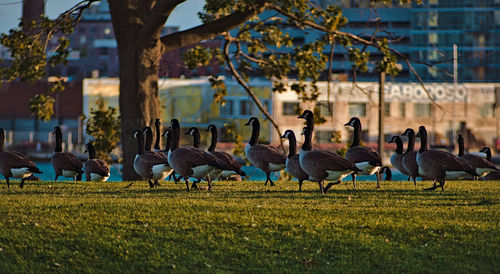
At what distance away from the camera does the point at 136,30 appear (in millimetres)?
22406

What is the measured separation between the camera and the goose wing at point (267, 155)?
18.2 metres

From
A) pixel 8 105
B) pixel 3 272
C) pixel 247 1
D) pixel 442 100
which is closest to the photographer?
pixel 3 272

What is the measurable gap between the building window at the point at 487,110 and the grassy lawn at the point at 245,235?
98.3 metres

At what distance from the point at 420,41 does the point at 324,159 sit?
411 ft

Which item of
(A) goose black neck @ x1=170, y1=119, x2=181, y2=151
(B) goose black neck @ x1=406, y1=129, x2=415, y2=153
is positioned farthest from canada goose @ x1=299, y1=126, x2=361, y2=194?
(B) goose black neck @ x1=406, y1=129, x2=415, y2=153

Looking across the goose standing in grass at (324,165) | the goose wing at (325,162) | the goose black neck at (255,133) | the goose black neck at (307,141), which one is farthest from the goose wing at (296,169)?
the goose black neck at (255,133)

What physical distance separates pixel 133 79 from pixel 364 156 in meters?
8.53

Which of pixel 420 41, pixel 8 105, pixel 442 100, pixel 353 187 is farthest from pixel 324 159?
pixel 420 41

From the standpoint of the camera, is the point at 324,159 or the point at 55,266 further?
the point at 324,159

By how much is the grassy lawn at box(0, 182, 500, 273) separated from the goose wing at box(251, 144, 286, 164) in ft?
13.0

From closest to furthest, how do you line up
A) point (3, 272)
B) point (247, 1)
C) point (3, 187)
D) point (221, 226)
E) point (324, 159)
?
point (3, 272) → point (221, 226) → point (324, 159) → point (3, 187) → point (247, 1)

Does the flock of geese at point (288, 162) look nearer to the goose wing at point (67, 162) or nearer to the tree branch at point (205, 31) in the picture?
the goose wing at point (67, 162)

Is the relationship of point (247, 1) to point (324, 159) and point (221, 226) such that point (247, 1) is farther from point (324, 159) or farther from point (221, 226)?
point (221, 226)

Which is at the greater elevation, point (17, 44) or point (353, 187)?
point (17, 44)
